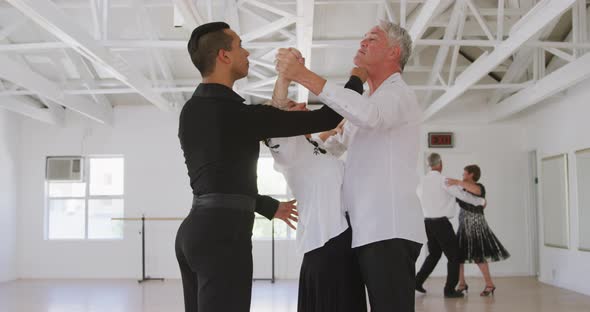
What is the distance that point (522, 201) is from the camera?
414 inches

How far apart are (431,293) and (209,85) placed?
690 cm

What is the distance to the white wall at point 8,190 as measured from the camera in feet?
34.0

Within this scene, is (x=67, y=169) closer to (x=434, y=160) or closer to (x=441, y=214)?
(x=434, y=160)

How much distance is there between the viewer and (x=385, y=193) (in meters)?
1.92

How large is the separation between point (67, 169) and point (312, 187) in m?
9.77

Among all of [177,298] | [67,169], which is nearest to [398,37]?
[177,298]

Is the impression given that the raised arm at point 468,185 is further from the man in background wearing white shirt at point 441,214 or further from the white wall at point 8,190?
the white wall at point 8,190

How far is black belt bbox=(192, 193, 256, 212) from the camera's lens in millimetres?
1768

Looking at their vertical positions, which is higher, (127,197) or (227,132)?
(227,132)

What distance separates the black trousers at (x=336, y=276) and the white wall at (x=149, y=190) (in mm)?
8707

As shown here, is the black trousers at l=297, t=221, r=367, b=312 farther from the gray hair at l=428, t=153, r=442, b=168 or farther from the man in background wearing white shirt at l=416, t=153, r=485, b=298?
the gray hair at l=428, t=153, r=442, b=168

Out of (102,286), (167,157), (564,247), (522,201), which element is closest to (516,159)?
(522,201)

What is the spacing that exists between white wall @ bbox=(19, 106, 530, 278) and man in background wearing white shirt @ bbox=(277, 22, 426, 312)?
8822 millimetres

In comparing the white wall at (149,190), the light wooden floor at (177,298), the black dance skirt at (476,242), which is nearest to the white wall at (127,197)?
the white wall at (149,190)
